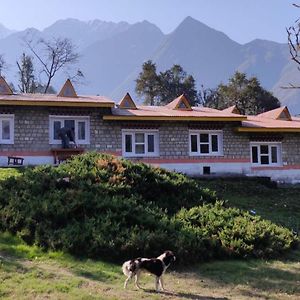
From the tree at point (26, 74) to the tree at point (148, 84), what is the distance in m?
11.5

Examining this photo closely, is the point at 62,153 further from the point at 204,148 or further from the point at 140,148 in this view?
the point at 204,148

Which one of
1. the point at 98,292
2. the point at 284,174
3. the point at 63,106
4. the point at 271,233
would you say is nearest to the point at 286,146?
the point at 284,174

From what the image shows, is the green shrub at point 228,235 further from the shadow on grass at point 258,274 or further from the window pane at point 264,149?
the window pane at point 264,149

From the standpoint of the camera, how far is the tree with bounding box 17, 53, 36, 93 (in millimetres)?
53906

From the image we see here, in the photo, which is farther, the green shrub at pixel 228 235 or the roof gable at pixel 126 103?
the roof gable at pixel 126 103

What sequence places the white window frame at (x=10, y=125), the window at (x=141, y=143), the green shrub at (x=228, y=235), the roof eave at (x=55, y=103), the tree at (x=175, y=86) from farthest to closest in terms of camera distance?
the tree at (x=175, y=86) → the window at (x=141, y=143) → the white window frame at (x=10, y=125) → the roof eave at (x=55, y=103) → the green shrub at (x=228, y=235)

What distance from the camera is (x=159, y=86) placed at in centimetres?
5272

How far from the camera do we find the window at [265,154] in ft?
91.9

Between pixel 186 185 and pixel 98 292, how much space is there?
7338 millimetres

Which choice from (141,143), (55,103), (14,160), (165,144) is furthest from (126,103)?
(14,160)

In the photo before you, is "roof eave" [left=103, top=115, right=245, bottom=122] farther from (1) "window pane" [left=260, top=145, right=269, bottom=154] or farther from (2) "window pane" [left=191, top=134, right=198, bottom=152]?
(1) "window pane" [left=260, top=145, right=269, bottom=154]

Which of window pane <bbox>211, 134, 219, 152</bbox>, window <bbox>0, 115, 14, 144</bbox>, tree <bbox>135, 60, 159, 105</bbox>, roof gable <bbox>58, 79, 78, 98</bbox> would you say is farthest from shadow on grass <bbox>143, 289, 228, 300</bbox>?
tree <bbox>135, 60, 159, 105</bbox>

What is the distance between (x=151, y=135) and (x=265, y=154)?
666 centimetres

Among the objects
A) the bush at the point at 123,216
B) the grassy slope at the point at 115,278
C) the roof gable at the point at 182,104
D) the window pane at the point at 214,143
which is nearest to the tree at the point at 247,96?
the roof gable at the point at 182,104
